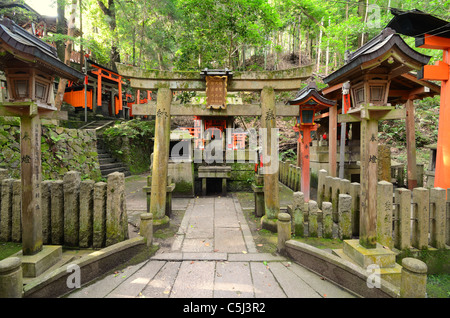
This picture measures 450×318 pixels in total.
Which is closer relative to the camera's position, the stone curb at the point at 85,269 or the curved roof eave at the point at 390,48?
the stone curb at the point at 85,269

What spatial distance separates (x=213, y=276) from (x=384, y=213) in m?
3.25

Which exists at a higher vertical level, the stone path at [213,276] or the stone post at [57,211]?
the stone post at [57,211]

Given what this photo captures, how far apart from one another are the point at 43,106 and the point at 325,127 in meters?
12.3

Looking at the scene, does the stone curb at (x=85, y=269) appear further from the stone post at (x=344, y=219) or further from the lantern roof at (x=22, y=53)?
the stone post at (x=344, y=219)

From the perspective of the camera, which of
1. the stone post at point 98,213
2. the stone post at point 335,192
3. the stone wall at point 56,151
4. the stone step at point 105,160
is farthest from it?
the stone step at point 105,160

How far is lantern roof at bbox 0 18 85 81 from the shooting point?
271 cm

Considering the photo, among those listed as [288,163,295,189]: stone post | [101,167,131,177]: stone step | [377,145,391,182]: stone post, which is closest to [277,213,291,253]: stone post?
[288,163,295,189]: stone post

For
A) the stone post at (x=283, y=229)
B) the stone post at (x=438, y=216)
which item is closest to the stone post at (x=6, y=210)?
the stone post at (x=283, y=229)

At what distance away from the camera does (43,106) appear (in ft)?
10.6

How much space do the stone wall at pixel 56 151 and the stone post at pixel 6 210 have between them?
8.96 feet

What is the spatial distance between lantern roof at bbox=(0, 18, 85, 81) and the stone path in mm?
3381

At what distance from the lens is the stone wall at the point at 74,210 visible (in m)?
3.80

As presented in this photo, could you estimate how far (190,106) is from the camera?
5309 millimetres

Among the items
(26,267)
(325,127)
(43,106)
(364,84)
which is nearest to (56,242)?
(26,267)
